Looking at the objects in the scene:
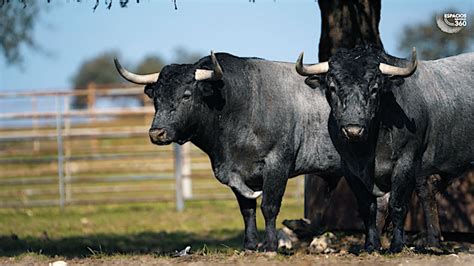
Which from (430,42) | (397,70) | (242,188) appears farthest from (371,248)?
(430,42)

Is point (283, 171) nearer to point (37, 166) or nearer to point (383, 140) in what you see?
point (383, 140)

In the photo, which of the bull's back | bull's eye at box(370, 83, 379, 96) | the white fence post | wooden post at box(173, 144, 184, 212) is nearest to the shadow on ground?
the bull's back

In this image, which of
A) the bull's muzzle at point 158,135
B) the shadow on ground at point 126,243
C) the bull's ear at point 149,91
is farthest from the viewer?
the shadow on ground at point 126,243

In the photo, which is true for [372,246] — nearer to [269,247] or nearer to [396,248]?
[396,248]

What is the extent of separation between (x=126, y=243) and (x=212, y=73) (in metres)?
4.37

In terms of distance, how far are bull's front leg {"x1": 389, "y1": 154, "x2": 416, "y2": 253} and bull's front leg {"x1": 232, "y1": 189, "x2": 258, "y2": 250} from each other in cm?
155

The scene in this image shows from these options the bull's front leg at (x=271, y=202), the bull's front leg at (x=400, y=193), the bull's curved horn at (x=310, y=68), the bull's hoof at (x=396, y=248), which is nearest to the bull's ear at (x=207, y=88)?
the bull's curved horn at (x=310, y=68)

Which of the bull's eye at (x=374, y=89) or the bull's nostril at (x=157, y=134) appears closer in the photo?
the bull's eye at (x=374, y=89)

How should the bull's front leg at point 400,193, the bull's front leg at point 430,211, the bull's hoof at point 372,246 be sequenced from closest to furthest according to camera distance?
the bull's front leg at point 400,193, the bull's hoof at point 372,246, the bull's front leg at point 430,211

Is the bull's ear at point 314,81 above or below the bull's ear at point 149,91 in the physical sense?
above

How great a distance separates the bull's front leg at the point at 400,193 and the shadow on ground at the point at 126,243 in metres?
2.58

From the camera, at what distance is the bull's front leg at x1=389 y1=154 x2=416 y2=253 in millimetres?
9258

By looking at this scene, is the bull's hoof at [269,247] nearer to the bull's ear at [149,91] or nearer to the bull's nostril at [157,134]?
the bull's nostril at [157,134]

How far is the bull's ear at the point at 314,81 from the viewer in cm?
961
